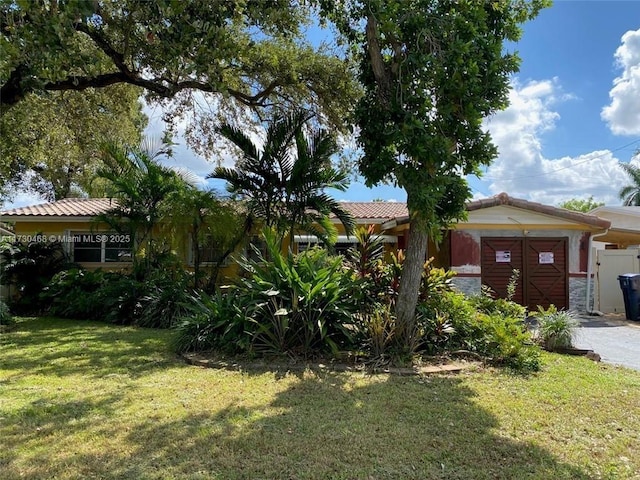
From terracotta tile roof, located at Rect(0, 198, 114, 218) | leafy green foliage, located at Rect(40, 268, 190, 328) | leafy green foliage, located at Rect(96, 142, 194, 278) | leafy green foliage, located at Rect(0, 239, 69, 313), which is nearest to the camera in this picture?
leafy green foliage, located at Rect(40, 268, 190, 328)

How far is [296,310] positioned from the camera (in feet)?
22.9

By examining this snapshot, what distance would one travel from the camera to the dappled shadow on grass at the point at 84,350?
6676mm

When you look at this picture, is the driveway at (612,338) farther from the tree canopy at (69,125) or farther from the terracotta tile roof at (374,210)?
the tree canopy at (69,125)

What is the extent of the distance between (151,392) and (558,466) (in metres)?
4.23

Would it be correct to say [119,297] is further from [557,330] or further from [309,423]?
[557,330]

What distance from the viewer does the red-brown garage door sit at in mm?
13484

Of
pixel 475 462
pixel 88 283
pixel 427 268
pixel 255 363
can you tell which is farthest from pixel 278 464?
pixel 88 283

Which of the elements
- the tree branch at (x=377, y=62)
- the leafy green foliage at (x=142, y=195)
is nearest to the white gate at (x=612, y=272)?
the tree branch at (x=377, y=62)

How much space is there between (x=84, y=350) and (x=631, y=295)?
1376 centimetres

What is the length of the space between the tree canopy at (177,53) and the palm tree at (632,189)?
2705 cm

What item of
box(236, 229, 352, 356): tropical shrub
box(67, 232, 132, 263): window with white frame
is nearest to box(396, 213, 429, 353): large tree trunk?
box(236, 229, 352, 356): tropical shrub

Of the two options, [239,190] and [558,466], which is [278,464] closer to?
[558,466]

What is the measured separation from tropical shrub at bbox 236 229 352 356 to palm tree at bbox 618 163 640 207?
30351 mm

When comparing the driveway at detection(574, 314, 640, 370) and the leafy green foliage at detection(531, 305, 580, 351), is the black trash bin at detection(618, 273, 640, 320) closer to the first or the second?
the driveway at detection(574, 314, 640, 370)
